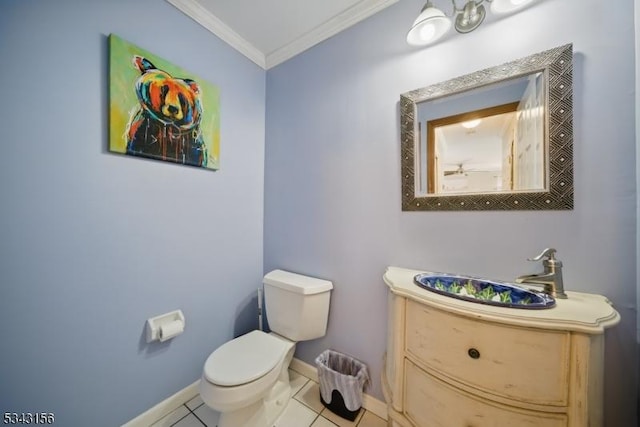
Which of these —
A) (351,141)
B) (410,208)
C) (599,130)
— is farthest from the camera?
(351,141)

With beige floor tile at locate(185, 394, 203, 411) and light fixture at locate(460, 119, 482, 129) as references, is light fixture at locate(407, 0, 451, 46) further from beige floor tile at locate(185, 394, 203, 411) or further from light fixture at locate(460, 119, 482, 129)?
beige floor tile at locate(185, 394, 203, 411)

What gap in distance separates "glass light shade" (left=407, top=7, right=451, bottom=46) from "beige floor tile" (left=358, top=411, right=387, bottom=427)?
6.45 feet

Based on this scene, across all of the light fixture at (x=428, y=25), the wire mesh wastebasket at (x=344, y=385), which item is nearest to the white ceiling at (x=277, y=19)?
the light fixture at (x=428, y=25)

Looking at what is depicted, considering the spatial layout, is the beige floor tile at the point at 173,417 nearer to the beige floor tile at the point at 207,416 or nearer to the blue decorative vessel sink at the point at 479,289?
the beige floor tile at the point at 207,416

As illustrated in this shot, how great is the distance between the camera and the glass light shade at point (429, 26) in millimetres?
Result: 892

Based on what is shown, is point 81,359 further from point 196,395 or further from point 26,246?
point 196,395

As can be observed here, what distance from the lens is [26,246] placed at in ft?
2.75

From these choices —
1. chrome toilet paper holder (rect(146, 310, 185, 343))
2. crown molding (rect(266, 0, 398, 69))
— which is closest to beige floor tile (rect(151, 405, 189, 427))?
chrome toilet paper holder (rect(146, 310, 185, 343))

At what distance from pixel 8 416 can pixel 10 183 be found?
0.89m

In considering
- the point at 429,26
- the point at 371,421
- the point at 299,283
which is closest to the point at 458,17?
the point at 429,26

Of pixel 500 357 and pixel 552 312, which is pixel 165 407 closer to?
pixel 500 357


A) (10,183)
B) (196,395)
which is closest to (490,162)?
(10,183)

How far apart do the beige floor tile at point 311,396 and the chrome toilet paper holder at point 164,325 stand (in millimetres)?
836

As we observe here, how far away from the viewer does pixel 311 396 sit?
4.38 ft
